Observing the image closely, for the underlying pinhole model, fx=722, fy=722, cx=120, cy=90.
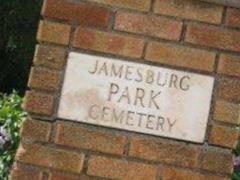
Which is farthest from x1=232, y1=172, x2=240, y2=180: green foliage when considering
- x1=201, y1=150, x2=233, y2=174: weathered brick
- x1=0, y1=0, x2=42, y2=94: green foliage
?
x1=0, y1=0, x2=42, y2=94: green foliage

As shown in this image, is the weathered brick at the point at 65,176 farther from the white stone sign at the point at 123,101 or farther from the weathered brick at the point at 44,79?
the weathered brick at the point at 44,79

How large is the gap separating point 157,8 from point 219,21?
225 millimetres

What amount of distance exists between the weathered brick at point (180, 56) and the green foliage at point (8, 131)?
2.05m

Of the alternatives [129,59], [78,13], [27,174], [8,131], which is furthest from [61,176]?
[8,131]

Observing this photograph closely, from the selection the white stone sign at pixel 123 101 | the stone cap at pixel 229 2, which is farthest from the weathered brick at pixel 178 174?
the stone cap at pixel 229 2

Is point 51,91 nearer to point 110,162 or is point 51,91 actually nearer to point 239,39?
point 110,162

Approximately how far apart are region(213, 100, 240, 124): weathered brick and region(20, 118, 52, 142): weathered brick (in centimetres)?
59

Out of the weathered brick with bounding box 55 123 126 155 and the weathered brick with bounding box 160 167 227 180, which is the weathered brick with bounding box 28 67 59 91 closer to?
the weathered brick with bounding box 55 123 126 155

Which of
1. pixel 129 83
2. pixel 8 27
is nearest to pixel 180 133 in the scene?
pixel 129 83

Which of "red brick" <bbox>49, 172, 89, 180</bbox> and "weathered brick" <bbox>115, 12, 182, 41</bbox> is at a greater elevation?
"weathered brick" <bbox>115, 12, 182, 41</bbox>

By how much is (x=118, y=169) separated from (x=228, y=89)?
18.9 inches

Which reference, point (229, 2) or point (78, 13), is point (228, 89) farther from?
point (78, 13)

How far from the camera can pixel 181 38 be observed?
2.56 meters

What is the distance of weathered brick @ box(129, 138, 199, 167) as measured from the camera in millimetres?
2549
